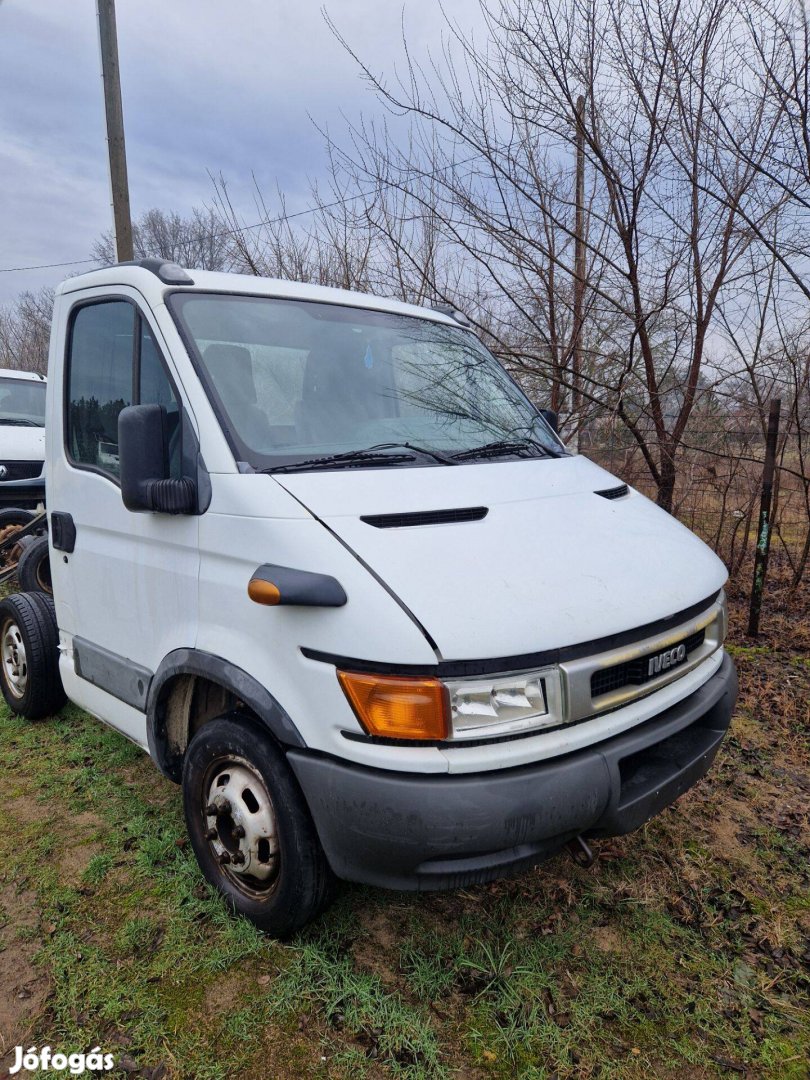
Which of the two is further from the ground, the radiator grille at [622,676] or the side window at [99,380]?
the side window at [99,380]

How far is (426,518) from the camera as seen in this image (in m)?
2.21

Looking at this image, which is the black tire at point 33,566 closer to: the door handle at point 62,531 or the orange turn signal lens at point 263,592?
the door handle at point 62,531

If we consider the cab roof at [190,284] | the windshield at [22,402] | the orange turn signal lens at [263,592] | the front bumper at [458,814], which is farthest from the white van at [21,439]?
the front bumper at [458,814]

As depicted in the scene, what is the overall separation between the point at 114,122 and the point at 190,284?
806 cm

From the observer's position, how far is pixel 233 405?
243cm

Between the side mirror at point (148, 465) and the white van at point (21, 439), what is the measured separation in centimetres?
623

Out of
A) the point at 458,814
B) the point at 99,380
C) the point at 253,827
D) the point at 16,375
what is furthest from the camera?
the point at 16,375

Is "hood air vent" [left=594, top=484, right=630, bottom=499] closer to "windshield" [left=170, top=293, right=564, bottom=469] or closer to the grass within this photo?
"windshield" [left=170, top=293, right=564, bottom=469]

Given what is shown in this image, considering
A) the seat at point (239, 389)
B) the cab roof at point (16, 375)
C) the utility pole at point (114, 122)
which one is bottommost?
the seat at point (239, 389)

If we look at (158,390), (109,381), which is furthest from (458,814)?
(109,381)

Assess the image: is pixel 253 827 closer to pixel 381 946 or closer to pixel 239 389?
pixel 381 946

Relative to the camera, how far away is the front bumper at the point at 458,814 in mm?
1846

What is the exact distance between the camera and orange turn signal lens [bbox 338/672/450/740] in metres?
1.86

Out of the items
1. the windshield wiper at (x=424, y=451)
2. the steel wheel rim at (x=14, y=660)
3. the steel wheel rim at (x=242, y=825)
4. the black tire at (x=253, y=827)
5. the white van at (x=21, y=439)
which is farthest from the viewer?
the white van at (x=21, y=439)
